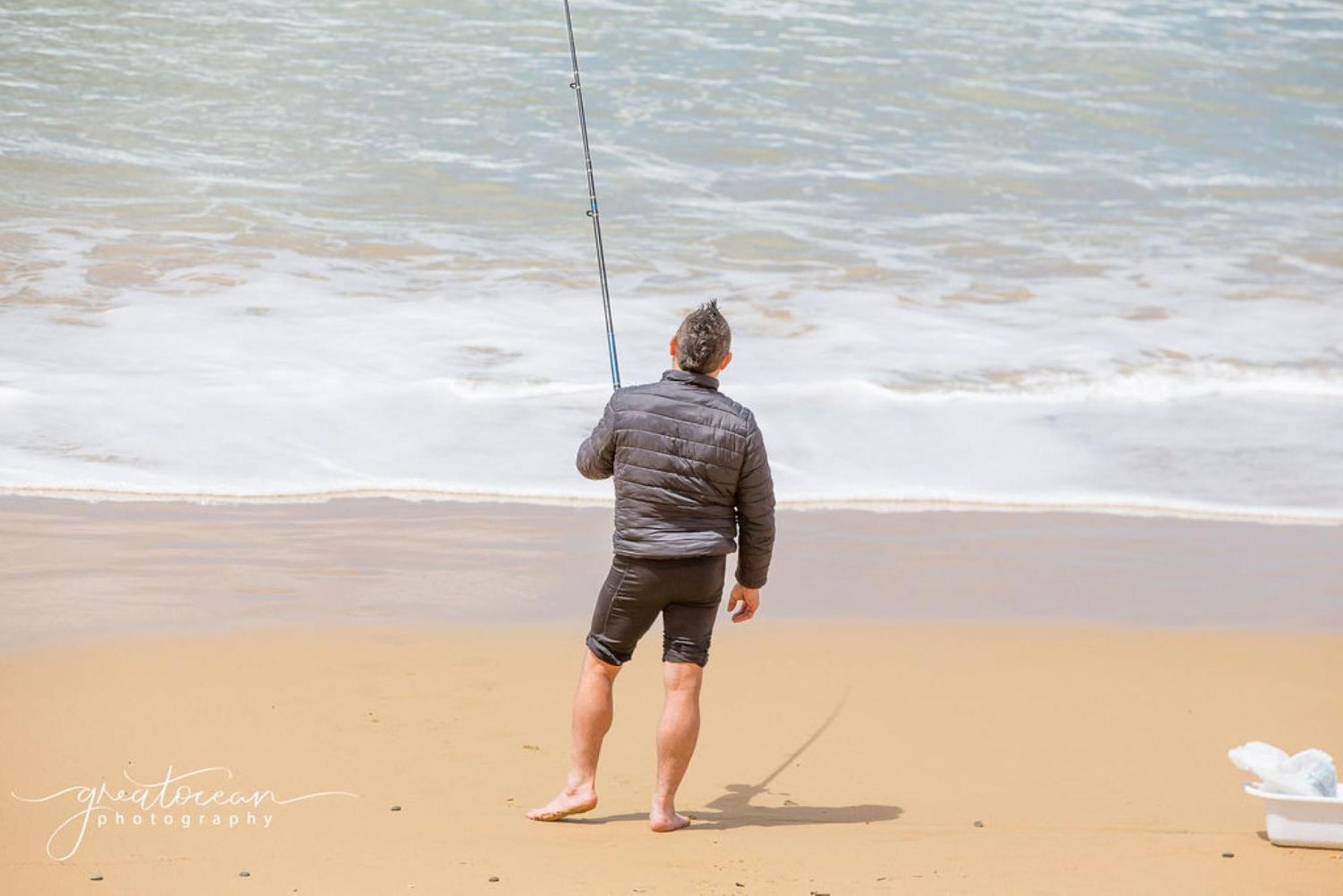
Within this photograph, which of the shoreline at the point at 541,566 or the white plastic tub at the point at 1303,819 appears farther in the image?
the shoreline at the point at 541,566

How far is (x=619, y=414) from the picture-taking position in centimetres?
360

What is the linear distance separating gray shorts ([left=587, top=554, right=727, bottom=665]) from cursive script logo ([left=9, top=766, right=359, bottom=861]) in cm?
72

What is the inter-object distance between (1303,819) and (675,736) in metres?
1.37

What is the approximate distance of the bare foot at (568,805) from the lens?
3607 mm

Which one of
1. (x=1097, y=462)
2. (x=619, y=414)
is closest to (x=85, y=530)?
(x=619, y=414)

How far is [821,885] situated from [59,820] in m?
1.65

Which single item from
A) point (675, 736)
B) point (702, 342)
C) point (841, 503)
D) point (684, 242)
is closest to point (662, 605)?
point (675, 736)

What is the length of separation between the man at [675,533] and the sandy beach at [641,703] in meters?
0.20

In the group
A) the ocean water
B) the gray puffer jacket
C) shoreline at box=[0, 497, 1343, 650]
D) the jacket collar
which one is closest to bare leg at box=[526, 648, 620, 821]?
the gray puffer jacket

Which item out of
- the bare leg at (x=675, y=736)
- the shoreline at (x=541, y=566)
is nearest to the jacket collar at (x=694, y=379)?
the bare leg at (x=675, y=736)

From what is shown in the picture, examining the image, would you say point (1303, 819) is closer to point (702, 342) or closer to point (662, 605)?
point (662, 605)

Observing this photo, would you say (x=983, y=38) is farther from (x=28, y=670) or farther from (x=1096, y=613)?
(x=28, y=670)

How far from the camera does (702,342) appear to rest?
3.58m

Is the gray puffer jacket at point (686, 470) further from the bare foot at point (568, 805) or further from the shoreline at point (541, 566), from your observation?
the shoreline at point (541, 566)
